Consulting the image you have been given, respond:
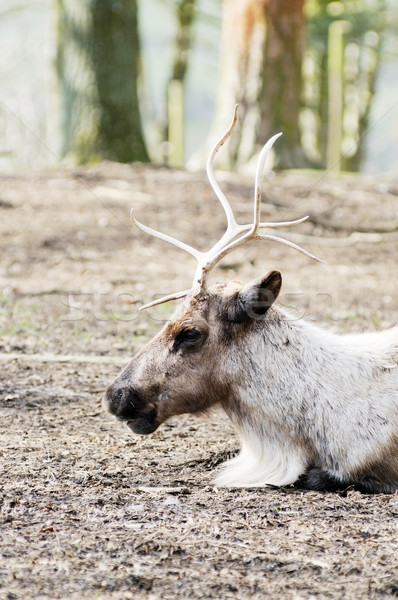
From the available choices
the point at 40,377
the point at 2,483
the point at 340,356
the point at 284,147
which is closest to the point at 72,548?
the point at 2,483

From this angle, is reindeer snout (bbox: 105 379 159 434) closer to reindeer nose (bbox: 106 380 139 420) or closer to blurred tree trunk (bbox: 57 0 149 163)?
reindeer nose (bbox: 106 380 139 420)

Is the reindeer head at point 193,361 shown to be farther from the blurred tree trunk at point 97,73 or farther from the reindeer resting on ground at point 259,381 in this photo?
the blurred tree trunk at point 97,73

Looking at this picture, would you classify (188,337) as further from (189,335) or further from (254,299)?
(254,299)

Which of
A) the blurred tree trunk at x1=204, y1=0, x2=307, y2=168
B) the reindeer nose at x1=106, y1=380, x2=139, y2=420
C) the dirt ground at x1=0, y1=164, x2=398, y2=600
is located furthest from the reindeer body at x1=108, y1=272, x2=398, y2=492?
the blurred tree trunk at x1=204, y1=0, x2=307, y2=168

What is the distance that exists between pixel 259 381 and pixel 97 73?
28.4ft

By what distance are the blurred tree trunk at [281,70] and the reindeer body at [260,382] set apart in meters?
7.81

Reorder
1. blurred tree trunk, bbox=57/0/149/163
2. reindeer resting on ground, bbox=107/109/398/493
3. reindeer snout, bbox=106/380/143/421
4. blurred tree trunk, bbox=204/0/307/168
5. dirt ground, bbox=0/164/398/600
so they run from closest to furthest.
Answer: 1. dirt ground, bbox=0/164/398/600
2. reindeer resting on ground, bbox=107/109/398/493
3. reindeer snout, bbox=106/380/143/421
4. blurred tree trunk, bbox=204/0/307/168
5. blurred tree trunk, bbox=57/0/149/163

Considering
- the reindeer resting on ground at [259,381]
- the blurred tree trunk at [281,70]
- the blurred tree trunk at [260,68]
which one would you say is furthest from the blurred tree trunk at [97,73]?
the reindeer resting on ground at [259,381]

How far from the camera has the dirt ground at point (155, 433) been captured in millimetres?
3307

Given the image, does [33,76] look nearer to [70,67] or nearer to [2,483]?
[70,67]

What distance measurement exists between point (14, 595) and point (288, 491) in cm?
177

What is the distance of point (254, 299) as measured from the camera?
462 cm

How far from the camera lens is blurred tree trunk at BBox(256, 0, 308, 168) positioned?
12109 millimetres

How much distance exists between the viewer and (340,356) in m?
4.73
